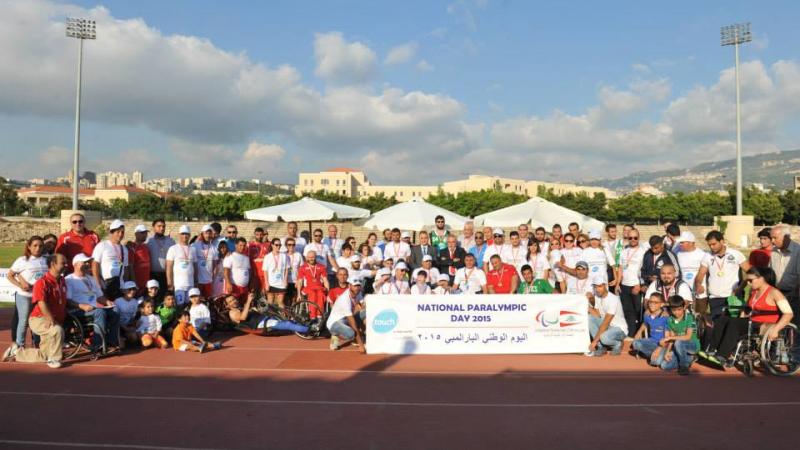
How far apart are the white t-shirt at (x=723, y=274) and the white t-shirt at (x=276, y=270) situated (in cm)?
742

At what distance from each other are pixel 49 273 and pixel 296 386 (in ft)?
13.2

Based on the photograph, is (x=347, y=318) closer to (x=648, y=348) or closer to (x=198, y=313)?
(x=198, y=313)

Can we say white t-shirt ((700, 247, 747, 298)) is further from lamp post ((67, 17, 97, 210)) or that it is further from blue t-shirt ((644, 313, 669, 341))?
lamp post ((67, 17, 97, 210))

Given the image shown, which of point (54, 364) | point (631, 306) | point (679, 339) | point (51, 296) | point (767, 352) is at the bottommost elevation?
point (54, 364)

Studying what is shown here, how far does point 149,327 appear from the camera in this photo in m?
9.78

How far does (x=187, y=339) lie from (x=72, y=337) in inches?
66.2

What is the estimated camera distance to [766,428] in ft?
19.8

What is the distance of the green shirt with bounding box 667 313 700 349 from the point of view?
8523mm

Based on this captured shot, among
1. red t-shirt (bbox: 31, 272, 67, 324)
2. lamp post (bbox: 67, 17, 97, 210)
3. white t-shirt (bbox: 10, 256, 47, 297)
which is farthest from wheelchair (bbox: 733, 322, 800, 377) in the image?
lamp post (bbox: 67, 17, 97, 210)

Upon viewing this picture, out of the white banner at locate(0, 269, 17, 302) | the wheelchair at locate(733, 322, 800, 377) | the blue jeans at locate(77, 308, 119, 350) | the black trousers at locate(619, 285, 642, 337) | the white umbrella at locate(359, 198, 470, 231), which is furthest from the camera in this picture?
the white banner at locate(0, 269, 17, 302)

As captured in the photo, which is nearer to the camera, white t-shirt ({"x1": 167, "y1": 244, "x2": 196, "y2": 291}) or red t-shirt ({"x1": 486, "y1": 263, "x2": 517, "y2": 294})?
white t-shirt ({"x1": 167, "y1": 244, "x2": 196, "y2": 291})

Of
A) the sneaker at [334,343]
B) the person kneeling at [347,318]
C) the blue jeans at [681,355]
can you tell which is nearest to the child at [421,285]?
the person kneeling at [347,318]

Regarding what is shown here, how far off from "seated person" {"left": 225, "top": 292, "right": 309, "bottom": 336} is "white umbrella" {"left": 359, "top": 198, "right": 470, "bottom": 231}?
14.3 ft

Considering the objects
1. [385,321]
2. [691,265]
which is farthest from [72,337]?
[691,265]
